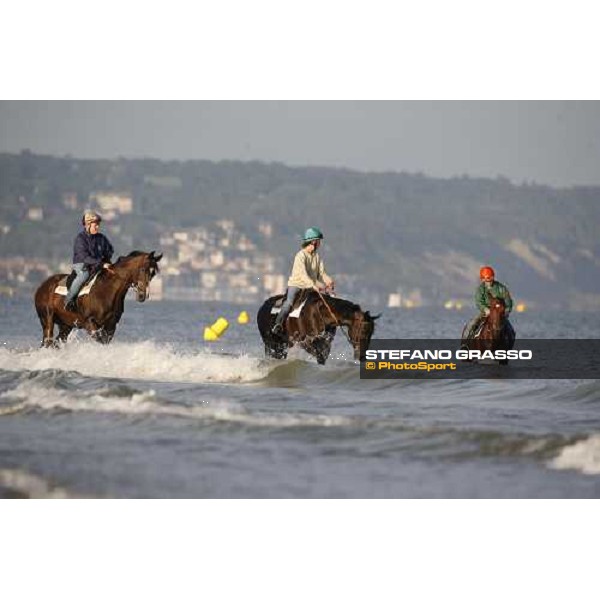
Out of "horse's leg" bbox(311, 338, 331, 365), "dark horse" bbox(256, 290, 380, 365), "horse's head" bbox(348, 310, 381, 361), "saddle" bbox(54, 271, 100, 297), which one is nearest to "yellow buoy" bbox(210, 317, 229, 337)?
"saddle" bbox(54, 271, 100, 297)

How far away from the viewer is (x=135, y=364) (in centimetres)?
2500

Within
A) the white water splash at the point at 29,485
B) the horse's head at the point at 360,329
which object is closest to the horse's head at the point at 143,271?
the horse's head at the point at 360,329

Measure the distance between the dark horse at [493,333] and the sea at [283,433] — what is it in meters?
0.73

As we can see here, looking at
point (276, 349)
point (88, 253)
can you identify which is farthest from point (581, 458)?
point (88, 253)

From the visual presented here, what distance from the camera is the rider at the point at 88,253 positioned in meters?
24.6

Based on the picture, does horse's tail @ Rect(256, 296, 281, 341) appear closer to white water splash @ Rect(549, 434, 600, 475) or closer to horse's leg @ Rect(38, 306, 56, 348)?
horse's leg @ Rect(38, 306, 56, 348)

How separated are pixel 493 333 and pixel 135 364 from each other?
5.71 m

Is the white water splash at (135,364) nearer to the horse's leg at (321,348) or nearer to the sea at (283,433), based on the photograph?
the sea at (283,433)

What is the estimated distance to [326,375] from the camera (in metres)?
23.8

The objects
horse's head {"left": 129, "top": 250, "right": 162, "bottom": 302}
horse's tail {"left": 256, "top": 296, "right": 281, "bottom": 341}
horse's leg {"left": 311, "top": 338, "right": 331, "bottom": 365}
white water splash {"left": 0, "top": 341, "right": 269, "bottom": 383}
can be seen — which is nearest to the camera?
horse's leg {"left": 311, "top": 338, "right": 331, "bottom": 365}

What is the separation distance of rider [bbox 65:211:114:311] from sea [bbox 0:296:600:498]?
1.08m

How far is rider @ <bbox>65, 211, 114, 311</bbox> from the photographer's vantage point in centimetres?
2462

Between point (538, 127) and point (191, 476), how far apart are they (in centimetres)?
18625

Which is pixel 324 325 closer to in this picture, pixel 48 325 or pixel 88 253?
pixel 88 253
